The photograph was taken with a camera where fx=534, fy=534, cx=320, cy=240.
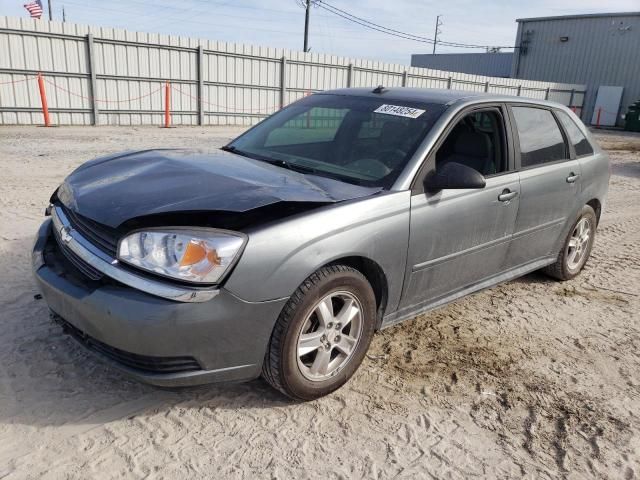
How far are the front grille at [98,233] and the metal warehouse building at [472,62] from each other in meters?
45.0

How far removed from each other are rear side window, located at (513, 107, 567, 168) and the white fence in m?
14.7

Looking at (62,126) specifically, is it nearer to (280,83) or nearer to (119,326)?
(280,83)

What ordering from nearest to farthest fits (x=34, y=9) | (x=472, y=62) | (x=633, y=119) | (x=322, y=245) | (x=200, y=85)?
1. (x=322, y=245)
2. (x=200, y=85)
3. (x=34, y=9)
4. (x=633, y=119)
5. (x=472, y=62)

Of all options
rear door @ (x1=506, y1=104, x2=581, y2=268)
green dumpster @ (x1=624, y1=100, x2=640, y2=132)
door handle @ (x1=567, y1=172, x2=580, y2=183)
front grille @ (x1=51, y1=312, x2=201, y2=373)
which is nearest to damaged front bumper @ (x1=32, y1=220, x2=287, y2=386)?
front grille @ (x1=51, y1=312, x2=201, y2=373)

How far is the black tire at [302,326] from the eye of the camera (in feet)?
8.45

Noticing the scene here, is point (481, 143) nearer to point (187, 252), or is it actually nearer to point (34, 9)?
point (187, 252)

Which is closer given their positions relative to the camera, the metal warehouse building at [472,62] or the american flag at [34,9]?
the american flag at [34,9]

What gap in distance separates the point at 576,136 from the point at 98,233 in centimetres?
410

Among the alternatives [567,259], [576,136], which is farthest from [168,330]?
[576,136]

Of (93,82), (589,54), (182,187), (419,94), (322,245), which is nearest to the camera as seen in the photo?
(322,245)

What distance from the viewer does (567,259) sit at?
4883 mm

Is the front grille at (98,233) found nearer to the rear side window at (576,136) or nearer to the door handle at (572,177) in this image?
the door handle at (572,177)

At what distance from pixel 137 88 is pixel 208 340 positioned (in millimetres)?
16414

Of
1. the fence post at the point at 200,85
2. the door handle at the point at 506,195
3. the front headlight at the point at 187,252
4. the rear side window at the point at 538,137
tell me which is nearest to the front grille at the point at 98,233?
the front headlight at the point at 187,252
